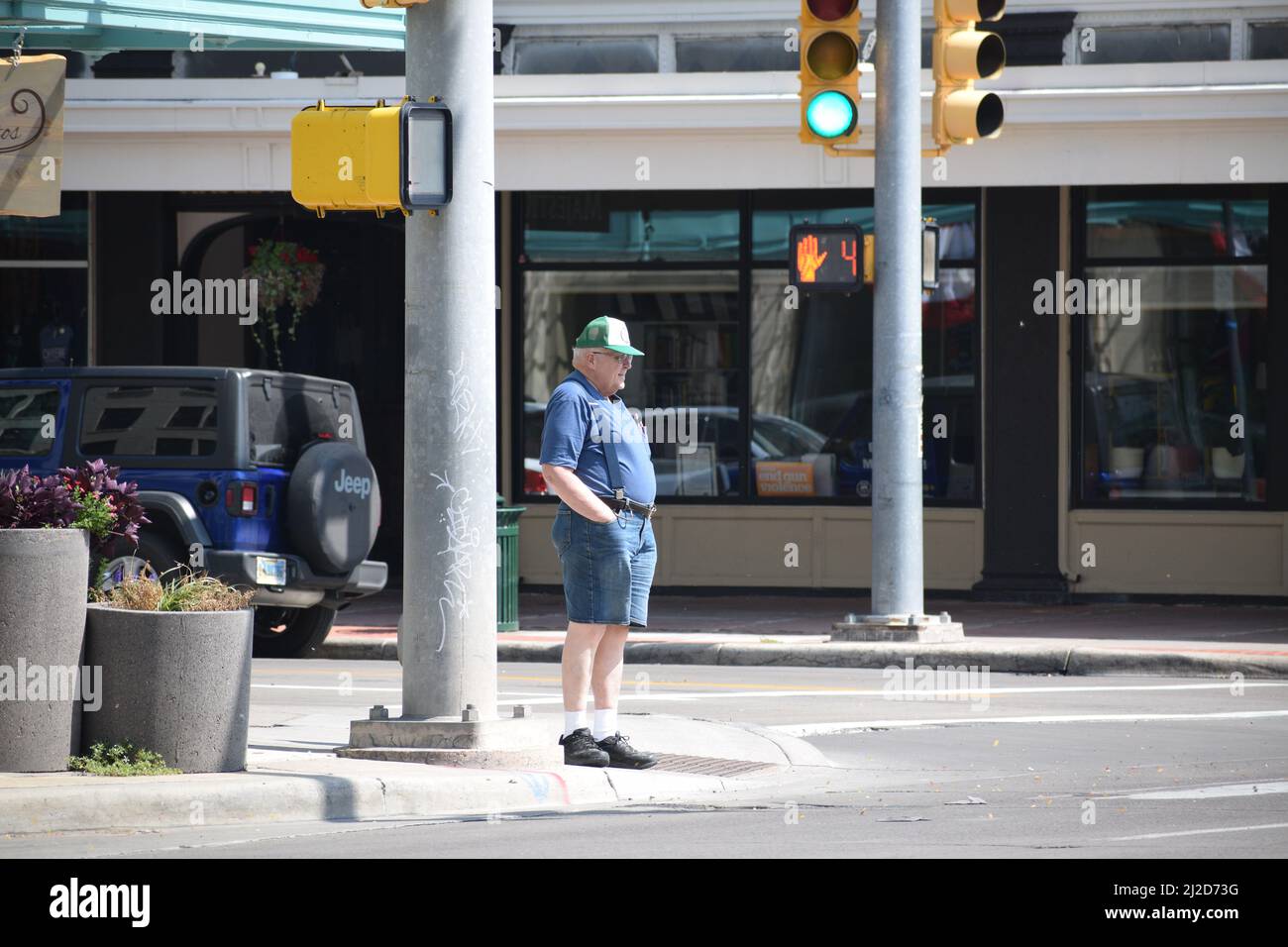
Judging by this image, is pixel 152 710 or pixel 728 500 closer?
pixel 152 710

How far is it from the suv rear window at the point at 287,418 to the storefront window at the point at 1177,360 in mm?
6978

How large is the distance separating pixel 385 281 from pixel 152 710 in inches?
455

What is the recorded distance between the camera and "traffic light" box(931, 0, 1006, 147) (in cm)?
1360

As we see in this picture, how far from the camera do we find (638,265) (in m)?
18.5

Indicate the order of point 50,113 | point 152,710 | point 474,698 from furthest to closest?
point 50,113, point 474,698, point 152,710

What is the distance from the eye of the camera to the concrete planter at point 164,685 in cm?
818

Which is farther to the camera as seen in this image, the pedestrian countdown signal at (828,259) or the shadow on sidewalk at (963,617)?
the shadow on sidewalk at (963,617)

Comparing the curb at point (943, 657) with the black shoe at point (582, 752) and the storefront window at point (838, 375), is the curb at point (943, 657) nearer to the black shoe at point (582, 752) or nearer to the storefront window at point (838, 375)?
the storefront window at point (838, 375)

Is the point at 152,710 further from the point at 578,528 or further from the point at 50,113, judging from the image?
the point at 50,113

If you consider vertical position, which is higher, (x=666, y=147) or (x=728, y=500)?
(x=666, y=147)

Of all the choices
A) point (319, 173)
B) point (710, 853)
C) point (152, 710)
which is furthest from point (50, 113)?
point (710, 853)

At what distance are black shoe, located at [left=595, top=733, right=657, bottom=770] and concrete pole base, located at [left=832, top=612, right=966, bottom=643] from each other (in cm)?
554

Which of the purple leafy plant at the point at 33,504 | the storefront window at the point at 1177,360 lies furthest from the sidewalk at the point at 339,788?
the storefront window at the point at 1177,360

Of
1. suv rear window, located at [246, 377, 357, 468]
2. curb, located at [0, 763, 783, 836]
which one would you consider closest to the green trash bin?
suv rear window, located at [246, 377, 357, 468]
